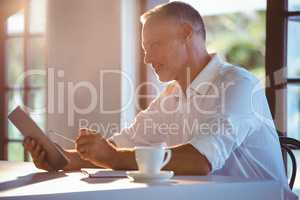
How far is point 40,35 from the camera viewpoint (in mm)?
4031

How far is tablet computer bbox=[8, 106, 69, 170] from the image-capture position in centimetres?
175

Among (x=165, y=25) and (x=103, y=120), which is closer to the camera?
(x=165, y=25)

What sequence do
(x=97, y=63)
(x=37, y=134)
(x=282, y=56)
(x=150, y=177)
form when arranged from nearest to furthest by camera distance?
(x=150, y=177) → (x=37, y=134) → (x=282, y=56) → (x=97, y=63)

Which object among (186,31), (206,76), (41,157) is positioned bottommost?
(41,157)

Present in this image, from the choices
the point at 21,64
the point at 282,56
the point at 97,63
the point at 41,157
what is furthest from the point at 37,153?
the point at 21,64

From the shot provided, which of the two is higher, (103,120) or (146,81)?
(146,81)

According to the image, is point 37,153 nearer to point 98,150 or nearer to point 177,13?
point 98,150

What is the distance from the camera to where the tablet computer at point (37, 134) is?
1.75 metres

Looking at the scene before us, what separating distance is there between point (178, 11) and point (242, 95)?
368 millimetres

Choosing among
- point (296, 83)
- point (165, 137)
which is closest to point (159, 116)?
point (165, 137)

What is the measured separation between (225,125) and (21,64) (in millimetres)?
2650

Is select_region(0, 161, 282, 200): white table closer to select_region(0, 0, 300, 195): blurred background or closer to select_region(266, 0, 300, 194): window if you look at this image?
select_region(266, 0, 300, 194): window

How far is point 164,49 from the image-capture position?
6.86 feet

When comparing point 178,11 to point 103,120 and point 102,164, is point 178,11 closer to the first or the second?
point 102,164
